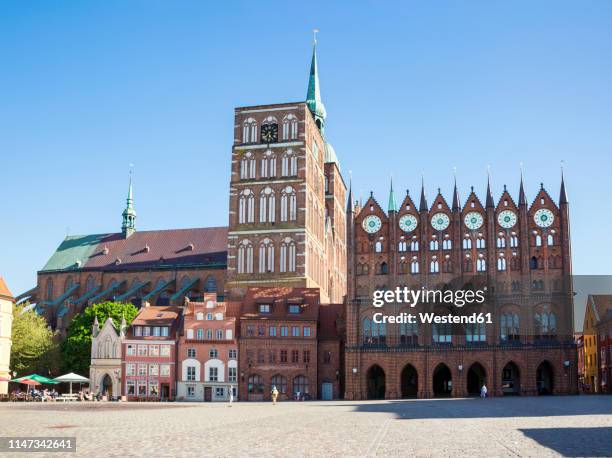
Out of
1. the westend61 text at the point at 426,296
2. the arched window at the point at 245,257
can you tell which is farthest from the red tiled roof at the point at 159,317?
the westend61 text at the point at 426,296

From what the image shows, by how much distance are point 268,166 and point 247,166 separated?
2560mm

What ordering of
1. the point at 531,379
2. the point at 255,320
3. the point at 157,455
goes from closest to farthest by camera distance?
the point at 157,455
the point at 531,379
the point at 255,320

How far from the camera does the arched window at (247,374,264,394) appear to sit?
3140 inches

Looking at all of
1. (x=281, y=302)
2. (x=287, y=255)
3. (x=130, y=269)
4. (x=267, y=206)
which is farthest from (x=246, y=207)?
(x=130, y=269)

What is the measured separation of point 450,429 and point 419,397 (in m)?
48.1

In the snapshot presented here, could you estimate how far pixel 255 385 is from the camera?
7994 centimetres

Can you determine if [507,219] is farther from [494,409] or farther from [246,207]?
[494,409]

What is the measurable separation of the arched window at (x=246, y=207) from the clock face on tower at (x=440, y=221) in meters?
24.0

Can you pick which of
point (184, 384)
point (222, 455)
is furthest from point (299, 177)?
point (222, 455)

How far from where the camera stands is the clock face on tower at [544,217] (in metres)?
78.1

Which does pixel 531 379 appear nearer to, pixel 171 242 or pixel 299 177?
pixel 299 177

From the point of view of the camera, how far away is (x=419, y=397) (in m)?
76.7

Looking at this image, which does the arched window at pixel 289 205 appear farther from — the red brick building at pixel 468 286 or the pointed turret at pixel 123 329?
the pointed turret at pixel 123 329

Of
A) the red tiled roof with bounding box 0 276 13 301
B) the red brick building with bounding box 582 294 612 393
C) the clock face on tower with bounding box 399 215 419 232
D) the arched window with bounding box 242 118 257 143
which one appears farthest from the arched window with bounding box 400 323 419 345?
the red tiled roof with bounding box 0 276 13 301
